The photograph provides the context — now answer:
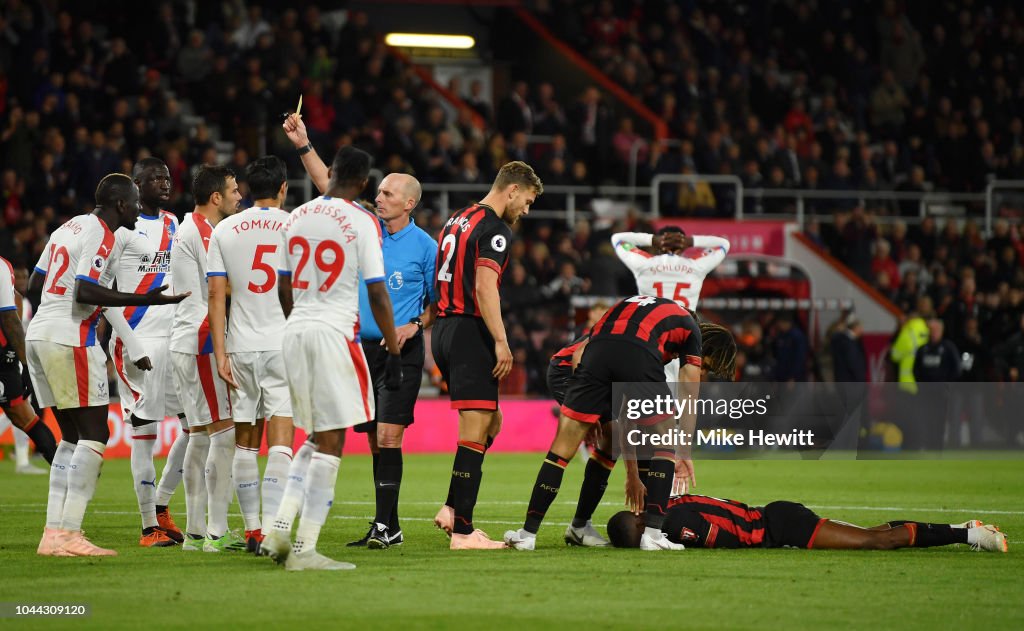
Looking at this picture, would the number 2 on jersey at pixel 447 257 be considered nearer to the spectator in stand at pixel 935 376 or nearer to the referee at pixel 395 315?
the referee at pixel 395 315

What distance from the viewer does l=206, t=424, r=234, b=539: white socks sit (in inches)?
367

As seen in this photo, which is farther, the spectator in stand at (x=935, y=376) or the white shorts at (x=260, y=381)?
the spectator in stand at (x=935, y=376)

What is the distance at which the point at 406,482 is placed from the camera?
15.7 m

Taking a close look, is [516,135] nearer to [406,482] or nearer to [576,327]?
[576,327]

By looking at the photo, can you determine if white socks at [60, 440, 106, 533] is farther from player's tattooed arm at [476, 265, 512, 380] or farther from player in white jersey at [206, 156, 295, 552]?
player's tattooed arm at [476, 265, 512, 380]

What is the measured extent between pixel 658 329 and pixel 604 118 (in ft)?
56.5

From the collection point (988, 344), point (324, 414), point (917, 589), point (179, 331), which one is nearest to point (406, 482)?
point (179, 331)

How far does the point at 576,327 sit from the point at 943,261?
8.14 meters

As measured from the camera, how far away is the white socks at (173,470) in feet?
33.3

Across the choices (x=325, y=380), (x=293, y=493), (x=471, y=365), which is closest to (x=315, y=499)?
(x=293, y=493)

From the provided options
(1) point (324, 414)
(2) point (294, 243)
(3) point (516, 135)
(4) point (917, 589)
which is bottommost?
(4) point (917, 589)

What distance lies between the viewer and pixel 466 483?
9.26 m

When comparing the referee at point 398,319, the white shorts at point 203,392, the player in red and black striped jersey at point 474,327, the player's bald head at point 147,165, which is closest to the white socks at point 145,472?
the white shorts at point 203,392

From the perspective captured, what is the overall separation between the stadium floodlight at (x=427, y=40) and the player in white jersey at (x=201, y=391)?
68.5 feet
